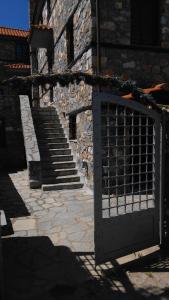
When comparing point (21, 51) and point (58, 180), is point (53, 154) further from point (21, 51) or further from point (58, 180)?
point (21, 51)

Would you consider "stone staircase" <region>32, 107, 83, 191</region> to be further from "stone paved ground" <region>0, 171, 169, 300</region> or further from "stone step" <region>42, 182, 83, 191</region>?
"stone paved ground" <region>0, 171, 169, 300</region>

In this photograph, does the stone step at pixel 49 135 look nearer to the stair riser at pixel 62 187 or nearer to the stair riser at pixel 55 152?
the stair riser at pixel 55 152

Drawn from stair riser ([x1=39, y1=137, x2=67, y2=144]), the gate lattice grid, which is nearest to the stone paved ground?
the gate lattice grid

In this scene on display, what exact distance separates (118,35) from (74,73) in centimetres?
436

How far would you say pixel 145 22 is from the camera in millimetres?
8766

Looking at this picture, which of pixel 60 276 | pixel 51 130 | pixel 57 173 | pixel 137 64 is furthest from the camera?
pixel 51 130

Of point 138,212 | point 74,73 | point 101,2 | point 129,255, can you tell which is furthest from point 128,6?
point 129,255

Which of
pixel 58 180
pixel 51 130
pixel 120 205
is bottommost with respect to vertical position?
pixel 58 180

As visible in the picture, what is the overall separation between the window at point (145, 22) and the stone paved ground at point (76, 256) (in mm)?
5185

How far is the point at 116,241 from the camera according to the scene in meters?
4.32

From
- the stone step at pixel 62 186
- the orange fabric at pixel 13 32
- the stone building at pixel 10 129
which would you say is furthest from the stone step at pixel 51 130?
the orange fabric at pixel 13 32

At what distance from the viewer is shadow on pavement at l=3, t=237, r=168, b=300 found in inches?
142

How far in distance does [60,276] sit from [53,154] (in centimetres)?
665

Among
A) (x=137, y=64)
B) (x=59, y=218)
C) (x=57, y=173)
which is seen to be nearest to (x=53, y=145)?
(x=57, y=173)
